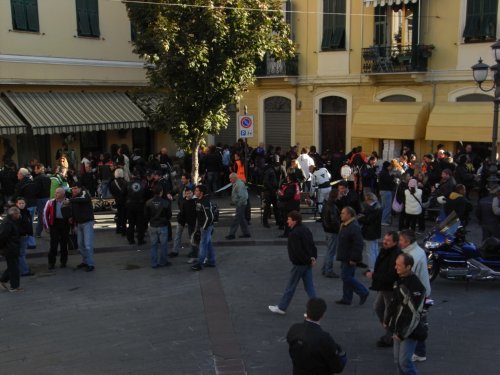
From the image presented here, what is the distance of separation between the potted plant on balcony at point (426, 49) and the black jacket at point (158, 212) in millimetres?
12265

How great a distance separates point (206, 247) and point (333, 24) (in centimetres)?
1401

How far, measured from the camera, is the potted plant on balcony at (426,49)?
2023cm

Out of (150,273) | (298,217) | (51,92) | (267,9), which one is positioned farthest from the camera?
(51,92)

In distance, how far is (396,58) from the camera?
20844 mm

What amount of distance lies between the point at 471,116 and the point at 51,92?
561 inches

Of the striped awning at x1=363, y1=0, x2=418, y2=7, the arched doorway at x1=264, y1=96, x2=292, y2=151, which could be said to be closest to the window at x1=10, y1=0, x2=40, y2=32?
the arched doorway at x1=264, y1=96, x2=292, y2=151

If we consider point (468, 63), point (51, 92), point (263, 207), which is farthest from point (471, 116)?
point (51, 92)

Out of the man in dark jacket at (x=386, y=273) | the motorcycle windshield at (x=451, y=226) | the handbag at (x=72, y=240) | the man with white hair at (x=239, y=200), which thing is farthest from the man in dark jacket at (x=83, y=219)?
the motorcycle windshield at (x=451, y=226)

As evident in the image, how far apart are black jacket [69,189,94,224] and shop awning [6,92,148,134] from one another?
891cm

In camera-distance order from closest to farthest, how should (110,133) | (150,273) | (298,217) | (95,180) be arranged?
1. (298,217)
2. (150,273)
3. (95,180)
4. (110,133)

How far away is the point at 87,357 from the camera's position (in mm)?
7590

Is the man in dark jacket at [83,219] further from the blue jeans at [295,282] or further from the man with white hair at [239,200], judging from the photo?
the blue jeans at [295,282]

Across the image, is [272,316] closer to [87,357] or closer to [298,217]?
[298,217]

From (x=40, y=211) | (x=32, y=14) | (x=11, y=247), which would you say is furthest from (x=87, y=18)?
(x=11, y=247)
